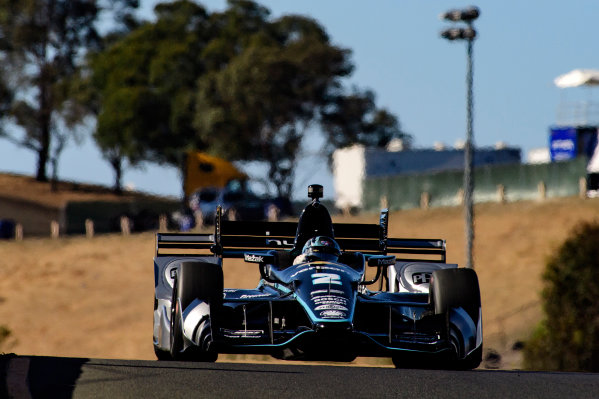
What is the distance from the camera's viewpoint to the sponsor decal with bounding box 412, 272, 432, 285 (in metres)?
13.3

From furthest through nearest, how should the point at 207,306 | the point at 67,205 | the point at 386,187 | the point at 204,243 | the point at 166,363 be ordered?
the point at 67,205 < the point at 386,187 < the point at 204,243 < the point at 207,306 < the point at 166,363

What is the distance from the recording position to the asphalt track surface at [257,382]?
831 centimetres

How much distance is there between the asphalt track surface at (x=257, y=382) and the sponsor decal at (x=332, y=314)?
650 mm

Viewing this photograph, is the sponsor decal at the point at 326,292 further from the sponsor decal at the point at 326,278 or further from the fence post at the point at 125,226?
the fence post at the point at 125,226

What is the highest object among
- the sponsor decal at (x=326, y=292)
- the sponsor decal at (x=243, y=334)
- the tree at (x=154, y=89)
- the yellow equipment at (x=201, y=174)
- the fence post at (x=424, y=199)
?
the tree at (x=154, y=89)

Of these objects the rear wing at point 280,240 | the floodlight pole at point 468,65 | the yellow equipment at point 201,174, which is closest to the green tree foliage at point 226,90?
Result: the yellow equipment at point 201,174

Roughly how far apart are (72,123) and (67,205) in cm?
1820

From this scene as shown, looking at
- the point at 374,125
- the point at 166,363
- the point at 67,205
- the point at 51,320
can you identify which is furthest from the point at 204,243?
the point at 374,125

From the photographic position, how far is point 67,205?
69.3 meters

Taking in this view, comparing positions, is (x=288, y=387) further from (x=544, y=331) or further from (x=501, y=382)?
(x=544, y=331)

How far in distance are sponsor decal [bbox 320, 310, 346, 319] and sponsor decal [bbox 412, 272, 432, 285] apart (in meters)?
2.55

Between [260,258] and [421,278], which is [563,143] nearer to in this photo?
[421,278]

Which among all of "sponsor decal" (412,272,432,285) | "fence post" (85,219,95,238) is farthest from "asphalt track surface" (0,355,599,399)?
"fence post" (85,219,95,238)

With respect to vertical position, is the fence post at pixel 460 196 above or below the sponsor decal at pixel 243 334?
above
